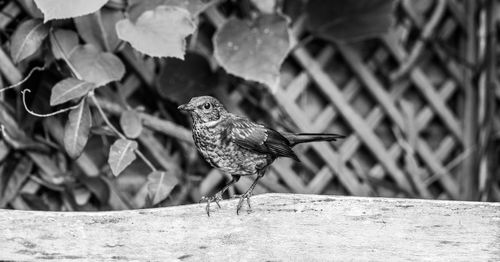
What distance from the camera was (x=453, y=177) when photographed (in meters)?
2.36

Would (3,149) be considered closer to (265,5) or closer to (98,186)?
(98,186)

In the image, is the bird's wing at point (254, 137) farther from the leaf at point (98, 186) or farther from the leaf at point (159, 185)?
the leaf at point (98, 186)

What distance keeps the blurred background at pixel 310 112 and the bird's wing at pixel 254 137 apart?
257mm

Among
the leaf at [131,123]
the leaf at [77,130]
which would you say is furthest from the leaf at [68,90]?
the leaf at [131,123]

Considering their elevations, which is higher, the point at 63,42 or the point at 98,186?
the point at 63,42

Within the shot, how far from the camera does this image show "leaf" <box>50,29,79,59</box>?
5.41 ft

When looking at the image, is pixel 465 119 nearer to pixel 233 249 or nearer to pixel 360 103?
pixel 360 103

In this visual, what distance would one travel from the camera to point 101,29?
5.61 ft

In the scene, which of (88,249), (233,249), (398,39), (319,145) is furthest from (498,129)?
(88,249)

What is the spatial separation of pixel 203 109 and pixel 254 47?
0.44 metres

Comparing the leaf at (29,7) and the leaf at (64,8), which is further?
the leaf at (29,7)

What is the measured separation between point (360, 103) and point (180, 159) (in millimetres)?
667

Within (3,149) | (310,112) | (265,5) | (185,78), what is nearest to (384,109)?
(310,112)

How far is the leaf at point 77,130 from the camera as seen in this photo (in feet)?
5.21
